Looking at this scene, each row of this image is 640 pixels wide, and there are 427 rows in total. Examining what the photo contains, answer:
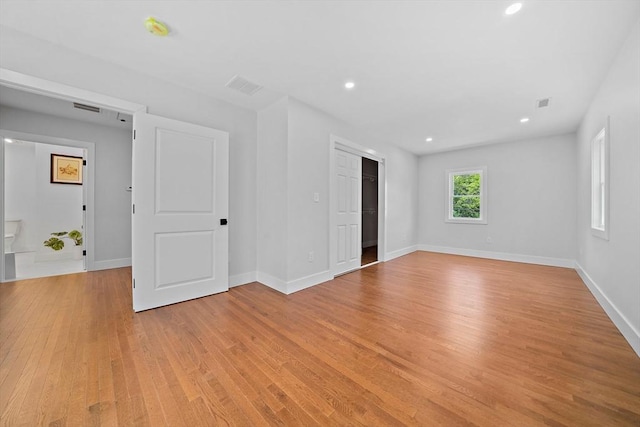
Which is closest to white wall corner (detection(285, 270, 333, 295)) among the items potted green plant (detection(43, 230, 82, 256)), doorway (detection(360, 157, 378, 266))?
doorway (detection(360, 157, 378, 266))

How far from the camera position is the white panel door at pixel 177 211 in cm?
262

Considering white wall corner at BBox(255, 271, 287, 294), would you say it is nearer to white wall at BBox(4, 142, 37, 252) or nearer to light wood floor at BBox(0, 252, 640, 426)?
light wood floor at BBox(0, 252, 640, 426)

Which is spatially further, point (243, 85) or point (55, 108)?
point (55, 108)

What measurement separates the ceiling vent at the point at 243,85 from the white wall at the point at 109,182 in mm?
3100

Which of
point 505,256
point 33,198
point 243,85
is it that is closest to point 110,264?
point 33,198

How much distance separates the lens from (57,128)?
3.94 meters

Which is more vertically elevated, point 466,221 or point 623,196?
point 623,196

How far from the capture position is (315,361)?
5.82 ft

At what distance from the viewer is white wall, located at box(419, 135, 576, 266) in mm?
4785

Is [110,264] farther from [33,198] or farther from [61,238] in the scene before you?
[33,198]

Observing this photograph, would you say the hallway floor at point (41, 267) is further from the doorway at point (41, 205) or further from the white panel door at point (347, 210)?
the white panel door at point (347, 210)

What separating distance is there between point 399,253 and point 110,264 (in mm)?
5936

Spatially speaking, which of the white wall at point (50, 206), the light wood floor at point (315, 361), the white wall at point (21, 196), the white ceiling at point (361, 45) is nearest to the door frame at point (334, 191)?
the white ceiling at point (361, 45)

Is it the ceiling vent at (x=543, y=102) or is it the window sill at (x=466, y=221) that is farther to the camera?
the window sill at (x=466, y=221)
